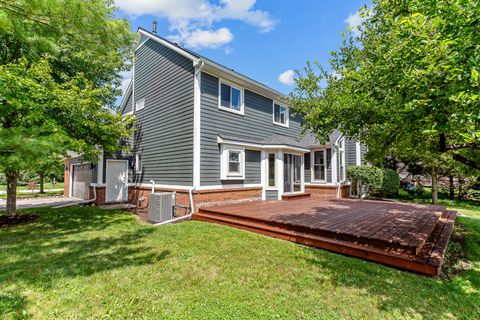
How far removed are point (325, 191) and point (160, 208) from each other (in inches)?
383

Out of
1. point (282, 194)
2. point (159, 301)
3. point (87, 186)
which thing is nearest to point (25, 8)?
point (159, 301)

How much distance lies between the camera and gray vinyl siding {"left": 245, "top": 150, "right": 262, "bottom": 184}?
10711 mm

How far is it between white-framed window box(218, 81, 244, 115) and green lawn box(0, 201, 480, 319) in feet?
19.9

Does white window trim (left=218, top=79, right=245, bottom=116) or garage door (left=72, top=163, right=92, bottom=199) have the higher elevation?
white window trim (left=218, top=79, right=245, bottom=116)

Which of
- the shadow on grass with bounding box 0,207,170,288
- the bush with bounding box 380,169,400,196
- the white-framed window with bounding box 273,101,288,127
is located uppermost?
the white-framed window with bounding box 273,101,288,127

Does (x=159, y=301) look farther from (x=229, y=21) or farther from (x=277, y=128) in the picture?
(x=229, y=21)

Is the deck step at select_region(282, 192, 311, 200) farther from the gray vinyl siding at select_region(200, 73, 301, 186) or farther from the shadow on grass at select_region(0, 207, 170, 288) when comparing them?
the shadow on grass at select_region(0, 207, 170, 288)

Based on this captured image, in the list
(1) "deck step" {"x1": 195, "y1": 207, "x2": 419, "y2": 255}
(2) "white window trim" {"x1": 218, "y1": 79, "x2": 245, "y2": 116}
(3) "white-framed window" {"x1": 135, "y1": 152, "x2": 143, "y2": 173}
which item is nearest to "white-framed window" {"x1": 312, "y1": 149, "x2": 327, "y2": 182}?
(2) "white window trim" {"x1": 218, "y1": 79, "x2": 245, "y2": 116}

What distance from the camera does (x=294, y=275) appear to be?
13.1 feet

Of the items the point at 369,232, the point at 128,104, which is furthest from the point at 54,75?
the point at 369,232

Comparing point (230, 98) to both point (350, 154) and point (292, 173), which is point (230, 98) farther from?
point (350, 154)

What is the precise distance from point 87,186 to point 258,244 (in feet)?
43.3

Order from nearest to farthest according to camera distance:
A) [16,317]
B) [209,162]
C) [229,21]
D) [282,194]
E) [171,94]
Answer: [16,317] < [209,162] < [171,94] < [282,194] < [229,21]

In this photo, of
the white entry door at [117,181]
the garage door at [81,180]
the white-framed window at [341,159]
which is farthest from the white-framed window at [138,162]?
the white-framed window at [341,159]
